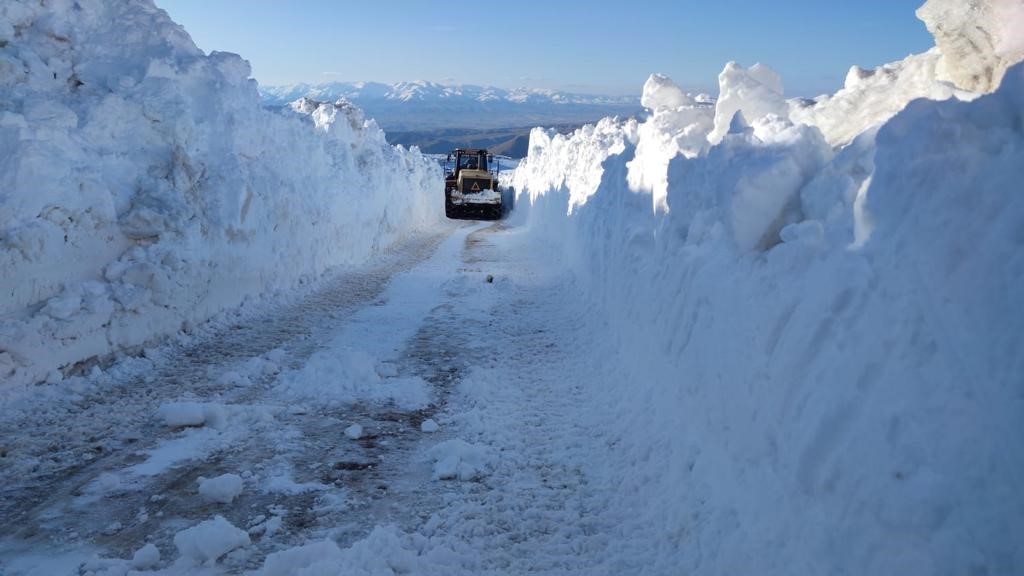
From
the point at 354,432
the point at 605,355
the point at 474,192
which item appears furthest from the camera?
the point at 474,192

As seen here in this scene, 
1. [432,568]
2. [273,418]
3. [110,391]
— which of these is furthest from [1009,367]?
[110,391]

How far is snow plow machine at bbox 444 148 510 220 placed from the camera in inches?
1361

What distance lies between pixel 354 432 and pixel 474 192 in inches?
1185

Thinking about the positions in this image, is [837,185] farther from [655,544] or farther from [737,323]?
[655,544]

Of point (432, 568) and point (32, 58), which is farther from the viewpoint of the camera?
point (32, 58)

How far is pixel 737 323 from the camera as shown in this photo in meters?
3.96

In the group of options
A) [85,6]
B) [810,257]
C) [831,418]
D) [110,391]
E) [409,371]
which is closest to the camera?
[831,418]

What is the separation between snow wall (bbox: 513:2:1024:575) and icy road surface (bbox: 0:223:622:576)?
2.26 ft

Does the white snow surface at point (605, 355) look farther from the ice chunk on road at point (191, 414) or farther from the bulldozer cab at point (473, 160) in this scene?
the bulldozer cab at point (473, 160)

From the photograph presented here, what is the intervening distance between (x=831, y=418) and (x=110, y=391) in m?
6.16

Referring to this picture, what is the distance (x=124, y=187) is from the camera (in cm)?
784

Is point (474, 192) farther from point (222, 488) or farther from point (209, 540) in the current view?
point (209, 540)

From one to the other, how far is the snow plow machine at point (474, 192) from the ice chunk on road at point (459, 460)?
29977mm

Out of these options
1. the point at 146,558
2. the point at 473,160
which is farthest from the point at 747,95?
the point at 473,160
